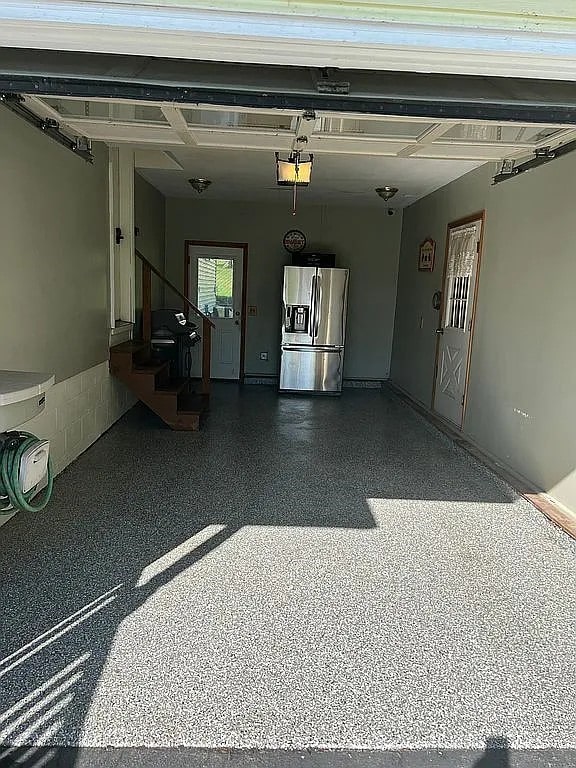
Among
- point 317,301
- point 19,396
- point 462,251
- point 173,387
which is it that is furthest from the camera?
point 317,301

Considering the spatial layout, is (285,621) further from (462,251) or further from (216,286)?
(216,286)

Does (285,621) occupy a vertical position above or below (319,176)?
below

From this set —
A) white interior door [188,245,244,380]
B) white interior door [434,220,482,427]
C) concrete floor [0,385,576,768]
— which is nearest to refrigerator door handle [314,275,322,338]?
white interior door [188,245,244,380]

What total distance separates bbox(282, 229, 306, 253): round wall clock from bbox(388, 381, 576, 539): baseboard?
3.15 m

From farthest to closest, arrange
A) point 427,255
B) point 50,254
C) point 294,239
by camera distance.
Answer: point 294,239 < point 427,255 < point 50,254

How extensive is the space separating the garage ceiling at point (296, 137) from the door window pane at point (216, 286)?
2.29m

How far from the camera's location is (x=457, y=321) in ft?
18.4

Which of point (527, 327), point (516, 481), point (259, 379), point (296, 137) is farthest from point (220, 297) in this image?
point (516, 481)

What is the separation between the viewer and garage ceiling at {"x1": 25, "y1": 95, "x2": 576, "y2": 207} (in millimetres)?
3346

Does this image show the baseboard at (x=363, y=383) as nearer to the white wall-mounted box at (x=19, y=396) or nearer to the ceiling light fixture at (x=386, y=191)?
the ceiling light fixture at (x=386, y=191)

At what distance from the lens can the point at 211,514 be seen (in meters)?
3.45

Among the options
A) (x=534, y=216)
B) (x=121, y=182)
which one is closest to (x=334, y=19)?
(x=534, y=216)

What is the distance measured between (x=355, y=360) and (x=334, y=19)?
6.88 metres

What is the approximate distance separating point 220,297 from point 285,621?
6.20m
